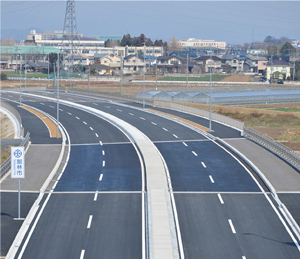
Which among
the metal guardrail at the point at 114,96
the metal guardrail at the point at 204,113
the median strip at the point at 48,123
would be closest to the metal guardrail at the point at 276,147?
the metal guardrail at the point at 204,113

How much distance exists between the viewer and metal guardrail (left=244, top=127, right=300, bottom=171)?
4153cm

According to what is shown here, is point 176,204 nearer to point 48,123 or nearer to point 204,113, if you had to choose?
point 48,123

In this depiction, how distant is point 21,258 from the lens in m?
23.9

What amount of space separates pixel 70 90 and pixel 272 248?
8875cm

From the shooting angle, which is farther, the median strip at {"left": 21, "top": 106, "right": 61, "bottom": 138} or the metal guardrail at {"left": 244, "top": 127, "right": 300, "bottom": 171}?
the median strip at {"left": 21, "top": 106, "right": 61, "bottom": 138}

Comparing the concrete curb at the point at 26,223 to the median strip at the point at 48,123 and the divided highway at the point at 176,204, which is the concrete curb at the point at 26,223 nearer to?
the divided highway at the point at 176,204

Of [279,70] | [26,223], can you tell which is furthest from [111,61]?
[26,223]

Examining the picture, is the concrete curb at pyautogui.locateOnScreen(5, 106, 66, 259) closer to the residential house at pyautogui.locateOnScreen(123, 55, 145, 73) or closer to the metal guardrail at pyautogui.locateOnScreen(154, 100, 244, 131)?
the metal guardrail at pyautogui.locateOnScreen(154, 100, 244, 131)

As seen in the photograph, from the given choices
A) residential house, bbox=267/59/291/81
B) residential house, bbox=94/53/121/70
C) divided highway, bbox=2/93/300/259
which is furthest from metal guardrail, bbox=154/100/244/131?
residential house, bbox=94/53/121/70

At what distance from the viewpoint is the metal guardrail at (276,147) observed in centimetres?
4153

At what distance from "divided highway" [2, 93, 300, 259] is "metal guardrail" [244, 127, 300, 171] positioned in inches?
183

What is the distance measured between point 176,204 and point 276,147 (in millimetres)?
17895

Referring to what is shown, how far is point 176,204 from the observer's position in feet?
105

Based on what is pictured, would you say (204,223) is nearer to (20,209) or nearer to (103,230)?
(103,230)
